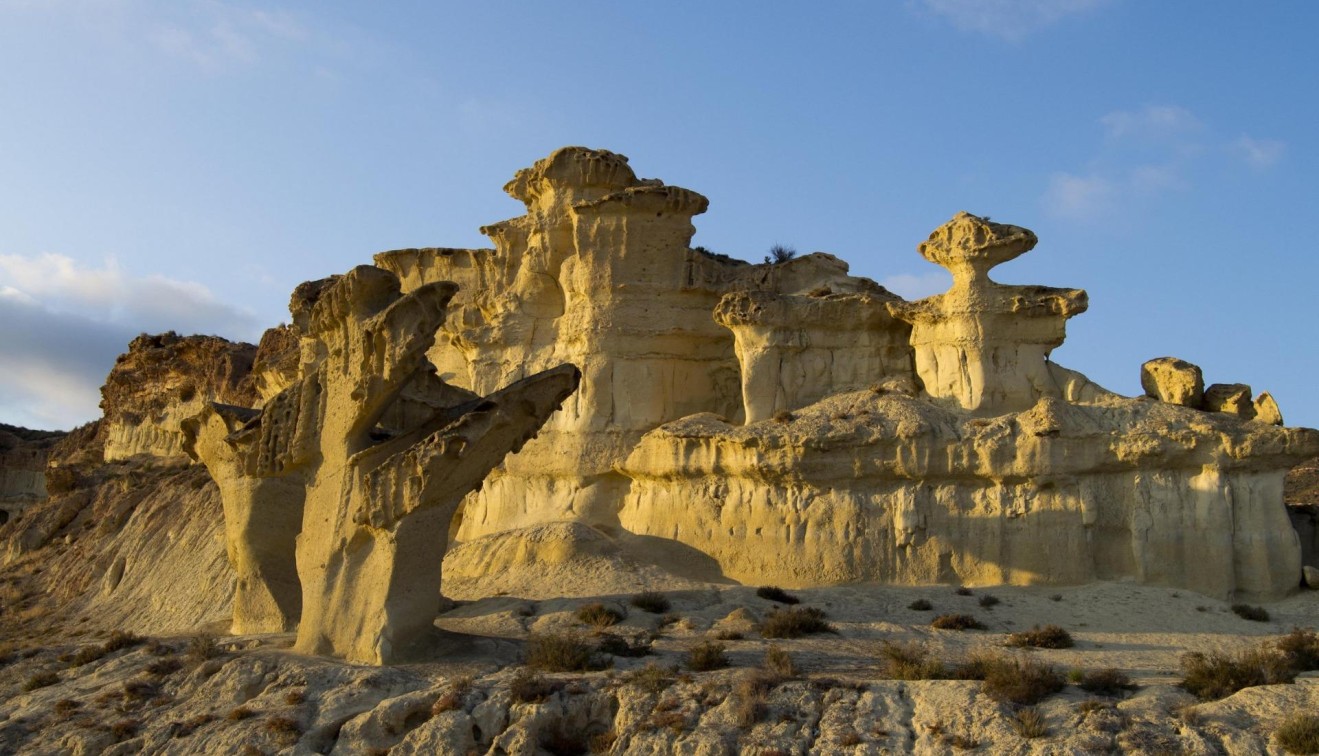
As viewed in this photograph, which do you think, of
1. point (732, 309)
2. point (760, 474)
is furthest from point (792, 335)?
point (760, 474)

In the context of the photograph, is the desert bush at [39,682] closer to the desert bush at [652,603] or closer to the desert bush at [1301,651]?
the desert bush at [652,603]

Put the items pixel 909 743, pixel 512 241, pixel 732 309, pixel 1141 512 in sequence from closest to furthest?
pixel 909 743 → pixel 1141 512 → pixel 732 309 → pixel 512 241

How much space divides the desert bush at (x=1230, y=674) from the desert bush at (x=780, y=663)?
470 cm

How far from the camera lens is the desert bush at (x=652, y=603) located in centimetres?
2025

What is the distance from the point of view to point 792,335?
25.9 metres

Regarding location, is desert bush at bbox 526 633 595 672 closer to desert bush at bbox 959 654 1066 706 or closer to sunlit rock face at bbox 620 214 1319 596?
desert bush at bbox 959 654 1066 706

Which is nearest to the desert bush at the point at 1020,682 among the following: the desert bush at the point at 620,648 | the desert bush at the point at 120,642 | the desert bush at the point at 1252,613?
the desert bush at the point at 620,648

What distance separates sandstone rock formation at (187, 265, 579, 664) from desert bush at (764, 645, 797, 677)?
458cm

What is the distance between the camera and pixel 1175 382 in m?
23.8

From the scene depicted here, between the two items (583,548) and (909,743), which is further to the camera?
(583,548)

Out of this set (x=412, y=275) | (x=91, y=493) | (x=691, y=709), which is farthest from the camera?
(x=91, y=493)

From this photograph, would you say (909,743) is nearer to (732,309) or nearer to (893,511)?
(893,511)

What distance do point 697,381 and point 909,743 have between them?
49.8ft

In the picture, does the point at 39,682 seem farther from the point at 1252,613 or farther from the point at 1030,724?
the point at 1252,613
